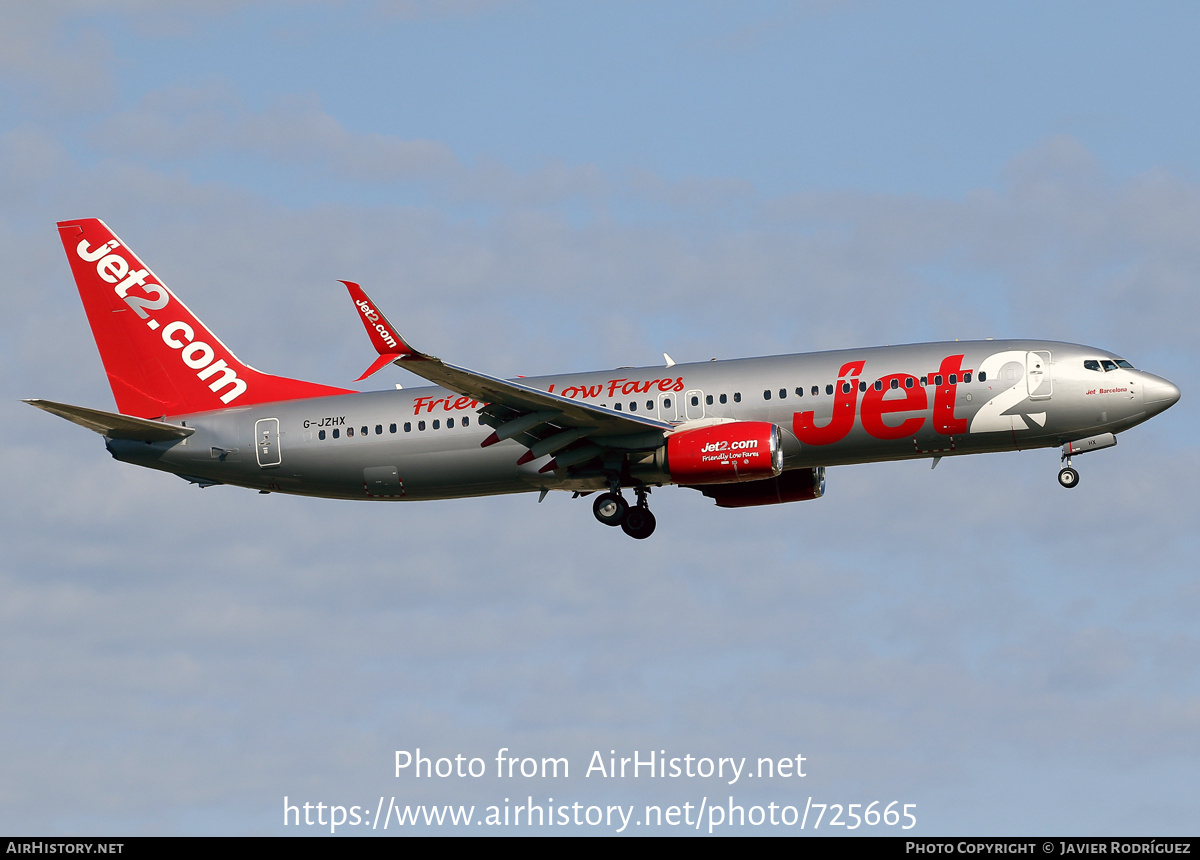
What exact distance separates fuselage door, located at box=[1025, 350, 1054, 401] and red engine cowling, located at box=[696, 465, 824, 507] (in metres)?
7.82

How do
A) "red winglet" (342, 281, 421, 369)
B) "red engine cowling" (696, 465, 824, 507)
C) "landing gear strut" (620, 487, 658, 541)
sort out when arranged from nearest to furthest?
1. "red winglet" (342, 281, 421, 369)
2. "landing gear strut" (620, 487, 658, 541)
3. "red engine cowling" (696, 465, 824, 507)

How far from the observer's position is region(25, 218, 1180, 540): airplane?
45.1 meters

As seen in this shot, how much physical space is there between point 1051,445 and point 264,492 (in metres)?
24.4

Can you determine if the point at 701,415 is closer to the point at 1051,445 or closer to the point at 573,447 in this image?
the point at 573,447

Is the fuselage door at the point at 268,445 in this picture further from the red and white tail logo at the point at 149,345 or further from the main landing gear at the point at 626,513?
the main landing gear at the point at 626,513

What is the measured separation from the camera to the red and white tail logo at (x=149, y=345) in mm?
51938

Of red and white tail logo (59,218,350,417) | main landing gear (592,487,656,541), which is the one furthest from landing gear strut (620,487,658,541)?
red and white tail logo (59,218,350,417)

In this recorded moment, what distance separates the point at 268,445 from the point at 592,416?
436 inches

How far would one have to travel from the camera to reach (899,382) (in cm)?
4534

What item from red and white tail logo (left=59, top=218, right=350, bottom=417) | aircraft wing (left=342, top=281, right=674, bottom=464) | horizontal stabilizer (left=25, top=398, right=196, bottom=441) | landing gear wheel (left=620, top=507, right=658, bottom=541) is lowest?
landing gear wheel (left=620, top=507, right=658, bottom=541)

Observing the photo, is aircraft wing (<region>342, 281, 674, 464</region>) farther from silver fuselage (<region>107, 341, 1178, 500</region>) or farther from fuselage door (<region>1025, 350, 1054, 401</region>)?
fuselage door (<region>1025, 350, 1054, 401</region>)

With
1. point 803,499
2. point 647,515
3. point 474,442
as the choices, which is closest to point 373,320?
point 474,442

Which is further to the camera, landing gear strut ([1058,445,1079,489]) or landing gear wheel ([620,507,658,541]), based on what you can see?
landing gear wheel ([620,507,658,541])

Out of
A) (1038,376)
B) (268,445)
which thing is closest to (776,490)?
(1038,376)
